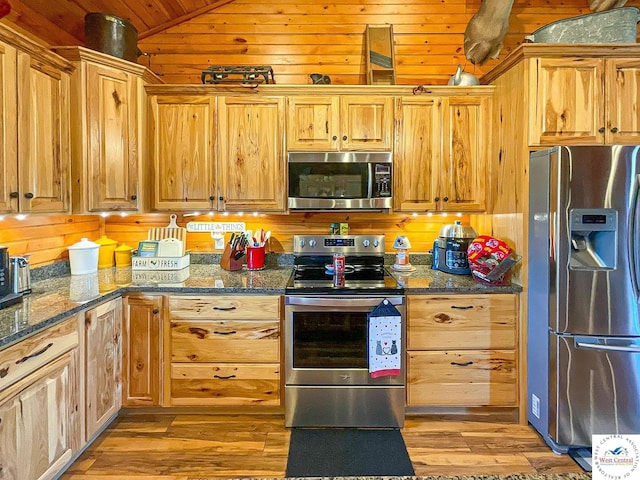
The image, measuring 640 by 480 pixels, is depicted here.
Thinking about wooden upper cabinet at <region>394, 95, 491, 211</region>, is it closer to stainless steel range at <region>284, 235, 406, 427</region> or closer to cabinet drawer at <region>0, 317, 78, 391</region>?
stainless steel range at <region>284, 235, 406, 427</region>

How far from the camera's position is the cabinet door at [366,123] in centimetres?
281

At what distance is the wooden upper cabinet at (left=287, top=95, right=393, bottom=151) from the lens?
2.81m

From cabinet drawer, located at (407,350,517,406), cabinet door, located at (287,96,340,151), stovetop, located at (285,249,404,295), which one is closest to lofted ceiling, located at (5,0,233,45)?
cabinet door, located at (287,96,340,151)

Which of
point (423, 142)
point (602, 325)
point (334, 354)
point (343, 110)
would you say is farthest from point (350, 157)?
point (602, 325)

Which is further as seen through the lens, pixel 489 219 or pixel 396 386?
pixel 489 219

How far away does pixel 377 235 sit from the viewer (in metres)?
3.08

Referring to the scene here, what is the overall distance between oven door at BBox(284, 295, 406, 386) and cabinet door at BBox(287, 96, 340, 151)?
3.61ft

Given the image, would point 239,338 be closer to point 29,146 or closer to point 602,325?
point 29,146

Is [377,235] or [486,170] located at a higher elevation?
[486,170]

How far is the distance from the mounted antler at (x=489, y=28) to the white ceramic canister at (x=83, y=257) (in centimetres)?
298

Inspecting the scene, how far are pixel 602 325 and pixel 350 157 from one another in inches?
69.0

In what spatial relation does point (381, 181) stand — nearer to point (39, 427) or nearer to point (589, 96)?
point (589, 96)

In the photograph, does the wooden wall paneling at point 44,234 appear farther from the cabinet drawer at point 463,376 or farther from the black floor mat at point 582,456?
the black floor mat at point 582,456

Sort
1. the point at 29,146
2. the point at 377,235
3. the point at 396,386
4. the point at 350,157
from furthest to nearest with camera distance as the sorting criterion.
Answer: the point at 377,235
the point at 350,157
the point at 396,386
the point at 29,146
